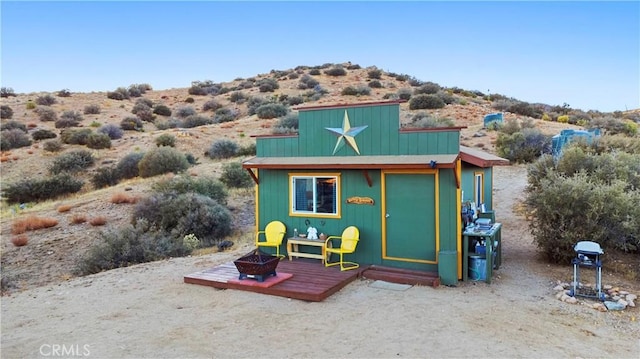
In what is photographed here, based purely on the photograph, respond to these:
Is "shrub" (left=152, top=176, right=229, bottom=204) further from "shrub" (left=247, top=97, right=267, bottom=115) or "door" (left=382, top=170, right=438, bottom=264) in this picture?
"shrub" (left=247, top=97, right=267, bottom=115)

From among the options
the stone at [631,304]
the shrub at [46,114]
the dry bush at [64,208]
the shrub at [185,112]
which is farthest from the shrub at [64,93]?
the stone at [631,304]

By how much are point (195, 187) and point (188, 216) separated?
2.90 metres

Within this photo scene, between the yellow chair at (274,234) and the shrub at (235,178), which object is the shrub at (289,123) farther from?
the yellow chair at (274,234)

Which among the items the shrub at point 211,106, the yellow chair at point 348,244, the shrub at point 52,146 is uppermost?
the shrub at point 211,106

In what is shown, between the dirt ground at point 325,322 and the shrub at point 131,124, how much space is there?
26.5m

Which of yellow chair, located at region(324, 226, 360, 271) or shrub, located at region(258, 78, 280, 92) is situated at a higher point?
shrub, located at region(258, 78, 280, 92)

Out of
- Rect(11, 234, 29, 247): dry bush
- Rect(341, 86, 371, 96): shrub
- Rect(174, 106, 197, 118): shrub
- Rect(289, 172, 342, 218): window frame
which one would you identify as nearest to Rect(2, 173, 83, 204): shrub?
Rect(11, 234, 29, 247): dry bush

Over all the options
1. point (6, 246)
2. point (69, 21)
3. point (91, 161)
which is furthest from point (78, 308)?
point (91, 161)

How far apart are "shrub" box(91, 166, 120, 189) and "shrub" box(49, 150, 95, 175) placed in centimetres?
192

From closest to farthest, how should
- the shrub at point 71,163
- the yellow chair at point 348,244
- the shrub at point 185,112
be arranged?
the yellow chair at point 348,244 → the shrub at point 71,163 → the shrub at point 185,112

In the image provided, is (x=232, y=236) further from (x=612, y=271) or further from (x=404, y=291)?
(x=612, y=271)

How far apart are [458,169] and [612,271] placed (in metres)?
4.12

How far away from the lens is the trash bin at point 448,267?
290 inches

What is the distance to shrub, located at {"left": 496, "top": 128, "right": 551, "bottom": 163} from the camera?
2033 centimetres
